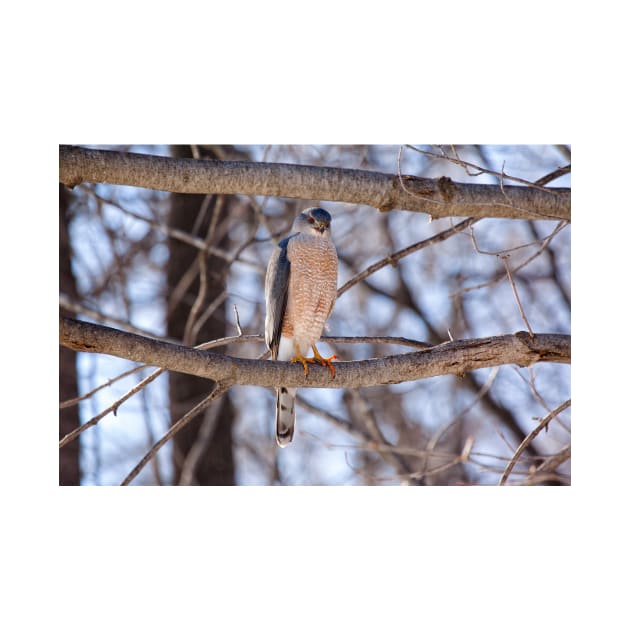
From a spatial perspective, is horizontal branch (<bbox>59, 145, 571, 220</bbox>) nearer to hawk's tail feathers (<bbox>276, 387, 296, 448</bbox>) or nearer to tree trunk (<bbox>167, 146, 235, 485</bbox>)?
hawk's tail feathers (<bbox>276, 387, 296, 448</bbox>)

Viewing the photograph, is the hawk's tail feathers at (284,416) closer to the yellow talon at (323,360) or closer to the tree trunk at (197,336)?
the yellow talon at (323,360)

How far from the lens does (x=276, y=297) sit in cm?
466

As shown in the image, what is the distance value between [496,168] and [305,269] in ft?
4.24

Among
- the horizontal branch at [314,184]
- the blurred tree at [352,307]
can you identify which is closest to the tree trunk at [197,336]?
the blurred tree at [352,307]

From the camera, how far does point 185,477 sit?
641cm

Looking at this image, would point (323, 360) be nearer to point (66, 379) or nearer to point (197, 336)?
point (66, 379)

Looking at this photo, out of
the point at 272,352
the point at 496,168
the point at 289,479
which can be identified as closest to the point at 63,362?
the point at 272,352

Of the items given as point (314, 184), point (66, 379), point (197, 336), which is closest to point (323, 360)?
point (314, 184)

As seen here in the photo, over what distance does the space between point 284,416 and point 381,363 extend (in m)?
1.02

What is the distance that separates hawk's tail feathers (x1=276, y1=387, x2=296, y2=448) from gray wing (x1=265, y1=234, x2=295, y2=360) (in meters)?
0.24

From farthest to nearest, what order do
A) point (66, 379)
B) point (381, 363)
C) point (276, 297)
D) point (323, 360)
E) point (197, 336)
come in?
point (197, 336) → point (66, 379) → point (276, 297) → point (323, 360) → point (381, 363)

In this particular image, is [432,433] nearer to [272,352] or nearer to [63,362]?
[272,352]

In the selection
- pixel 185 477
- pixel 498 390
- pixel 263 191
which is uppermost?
pixel 263 191

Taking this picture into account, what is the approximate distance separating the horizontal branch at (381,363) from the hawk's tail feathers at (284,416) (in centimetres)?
62
